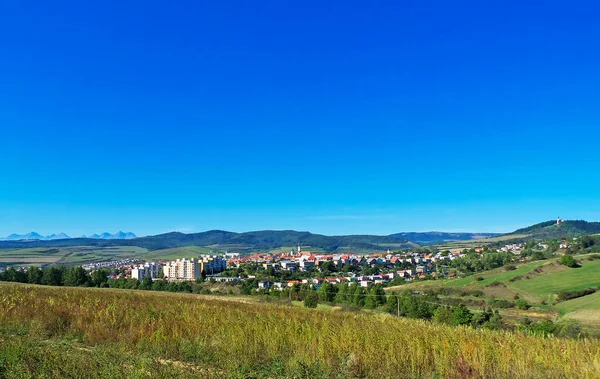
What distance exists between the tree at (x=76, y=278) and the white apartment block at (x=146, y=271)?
60.9 m

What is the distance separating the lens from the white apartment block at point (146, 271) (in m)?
118

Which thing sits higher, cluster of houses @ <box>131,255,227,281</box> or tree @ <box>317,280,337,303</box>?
tree @ <box>317,280,337,303</box>

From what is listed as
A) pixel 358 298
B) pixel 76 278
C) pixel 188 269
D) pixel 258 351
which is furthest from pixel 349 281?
pixel 258 351

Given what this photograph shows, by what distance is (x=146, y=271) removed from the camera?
131m

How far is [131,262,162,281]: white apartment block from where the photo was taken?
118188 mm

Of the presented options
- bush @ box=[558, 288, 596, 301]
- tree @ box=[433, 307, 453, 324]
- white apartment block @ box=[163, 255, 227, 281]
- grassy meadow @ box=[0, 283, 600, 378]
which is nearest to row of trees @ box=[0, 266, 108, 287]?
tree @ box=[433, 307, 453, 324]

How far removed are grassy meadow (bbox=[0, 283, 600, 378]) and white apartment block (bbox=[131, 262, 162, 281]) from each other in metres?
117

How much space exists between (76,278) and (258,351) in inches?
2259

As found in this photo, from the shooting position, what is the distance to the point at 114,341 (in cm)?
700

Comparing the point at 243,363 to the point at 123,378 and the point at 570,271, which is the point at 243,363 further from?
the point at 570,271

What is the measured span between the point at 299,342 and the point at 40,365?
374cm

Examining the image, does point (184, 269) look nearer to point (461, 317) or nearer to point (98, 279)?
point (98, 279)

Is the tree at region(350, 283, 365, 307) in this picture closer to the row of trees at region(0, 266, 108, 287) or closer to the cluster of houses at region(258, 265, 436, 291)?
the cluster of houses at region(258, 265, 436, 291)

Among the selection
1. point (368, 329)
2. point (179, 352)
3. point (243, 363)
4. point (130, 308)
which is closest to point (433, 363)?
point (368, 329)
